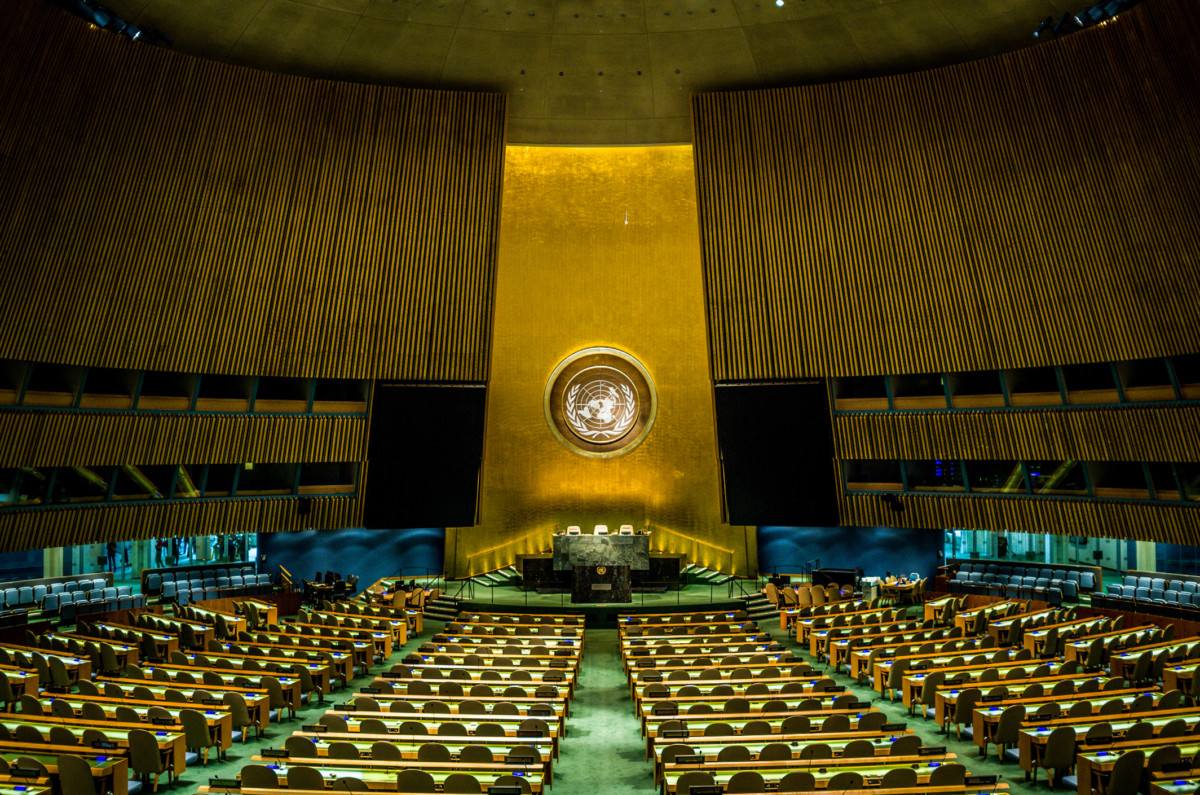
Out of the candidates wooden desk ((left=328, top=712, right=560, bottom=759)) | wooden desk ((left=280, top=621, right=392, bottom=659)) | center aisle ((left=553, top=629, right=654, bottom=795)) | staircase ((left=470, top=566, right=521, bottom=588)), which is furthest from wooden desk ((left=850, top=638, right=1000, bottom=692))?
staircase ((left=470, top=566, right=521, bottom=588))

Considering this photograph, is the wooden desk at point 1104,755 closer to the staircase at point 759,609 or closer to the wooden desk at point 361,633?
the wooden desk at point 361,633

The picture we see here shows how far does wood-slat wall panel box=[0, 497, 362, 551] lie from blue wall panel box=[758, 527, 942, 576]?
10.4m

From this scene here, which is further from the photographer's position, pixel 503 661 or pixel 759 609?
pixel 759 609

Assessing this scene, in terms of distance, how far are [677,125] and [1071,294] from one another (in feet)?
30.8

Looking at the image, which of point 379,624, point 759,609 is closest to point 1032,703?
point 759,609

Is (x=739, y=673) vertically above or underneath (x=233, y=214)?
underneath

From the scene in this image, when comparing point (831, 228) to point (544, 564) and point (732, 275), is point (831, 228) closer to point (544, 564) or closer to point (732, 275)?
point (732, 275)

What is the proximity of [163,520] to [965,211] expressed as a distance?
1586 centimetres

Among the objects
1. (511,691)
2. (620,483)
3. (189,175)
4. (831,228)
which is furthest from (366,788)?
(620,483)

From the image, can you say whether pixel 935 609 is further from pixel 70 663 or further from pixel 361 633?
pixel 70 663

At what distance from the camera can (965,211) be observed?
15758 millimetres

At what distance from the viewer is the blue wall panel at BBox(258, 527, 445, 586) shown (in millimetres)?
21766

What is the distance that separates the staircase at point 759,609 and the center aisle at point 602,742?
511cm

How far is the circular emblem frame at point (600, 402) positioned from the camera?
74.1 ft
